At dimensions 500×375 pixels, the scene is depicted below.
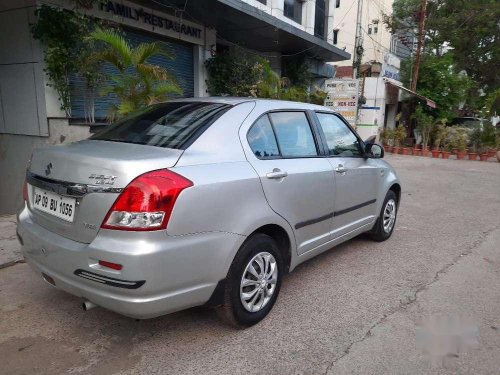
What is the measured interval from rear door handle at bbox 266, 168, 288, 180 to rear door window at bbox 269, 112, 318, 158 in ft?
0.75

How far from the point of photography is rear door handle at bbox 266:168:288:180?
2.94 m

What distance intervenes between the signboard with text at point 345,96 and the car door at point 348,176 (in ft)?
34.4

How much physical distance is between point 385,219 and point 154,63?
6219 millimetres

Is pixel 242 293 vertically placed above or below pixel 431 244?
above

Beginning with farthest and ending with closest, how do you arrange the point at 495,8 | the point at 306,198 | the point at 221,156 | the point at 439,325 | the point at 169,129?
the point at 495,8 < the point at 306,198 < the point at 439,325 < the point at 169,129 < the point at 221,156

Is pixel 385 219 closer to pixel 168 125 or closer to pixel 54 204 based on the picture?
pixel 168 125

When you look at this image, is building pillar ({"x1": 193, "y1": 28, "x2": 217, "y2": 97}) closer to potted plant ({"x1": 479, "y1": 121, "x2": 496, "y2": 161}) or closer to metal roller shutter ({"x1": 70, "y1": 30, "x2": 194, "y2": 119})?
metal roller shutter ({"x1": 70, "y1": 30, "x2": 194, "y2": 119})

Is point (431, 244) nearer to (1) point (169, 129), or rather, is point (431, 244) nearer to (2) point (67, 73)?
(1) point (169, 129)

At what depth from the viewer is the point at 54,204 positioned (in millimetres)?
2566

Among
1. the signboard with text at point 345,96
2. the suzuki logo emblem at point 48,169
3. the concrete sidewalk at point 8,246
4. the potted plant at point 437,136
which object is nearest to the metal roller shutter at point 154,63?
the concrete sidewalk at point 8,246

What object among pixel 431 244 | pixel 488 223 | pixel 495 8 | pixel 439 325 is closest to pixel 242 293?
pixel 439 325

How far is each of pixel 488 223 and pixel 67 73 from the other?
7207 mm

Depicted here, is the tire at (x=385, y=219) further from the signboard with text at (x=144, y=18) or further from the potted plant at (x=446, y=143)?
the potted plant at (x=446, y=143)

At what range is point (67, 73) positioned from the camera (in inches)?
260
